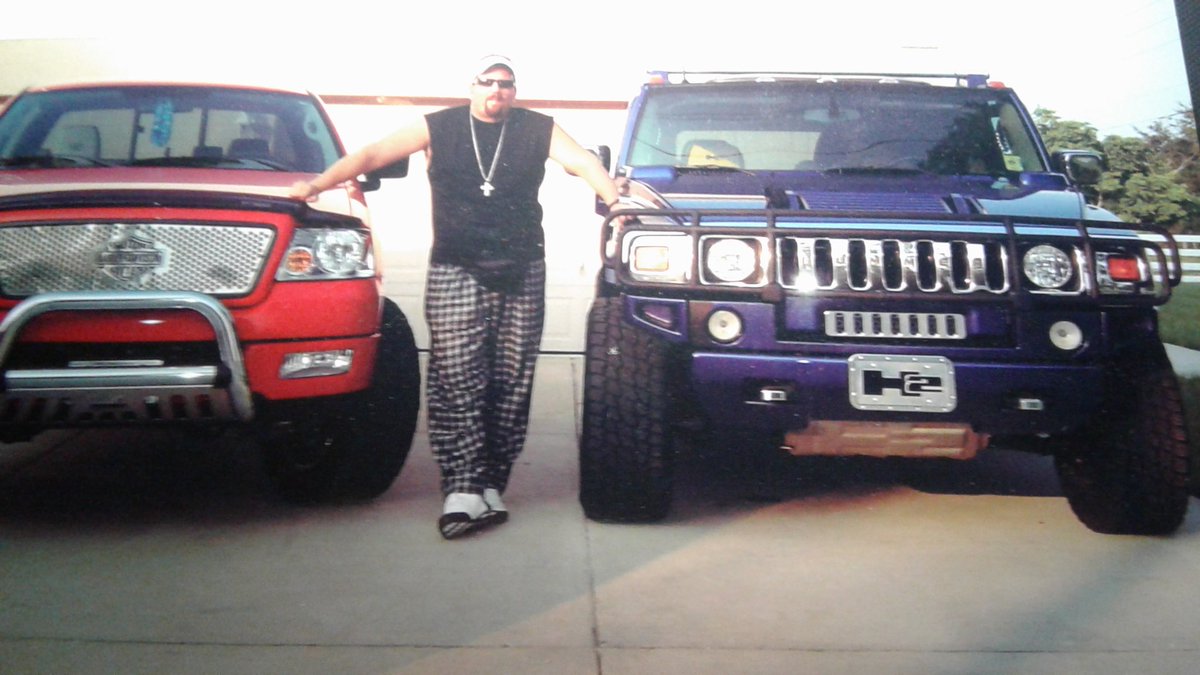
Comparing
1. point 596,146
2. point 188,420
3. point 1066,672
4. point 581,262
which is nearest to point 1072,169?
point 596,146

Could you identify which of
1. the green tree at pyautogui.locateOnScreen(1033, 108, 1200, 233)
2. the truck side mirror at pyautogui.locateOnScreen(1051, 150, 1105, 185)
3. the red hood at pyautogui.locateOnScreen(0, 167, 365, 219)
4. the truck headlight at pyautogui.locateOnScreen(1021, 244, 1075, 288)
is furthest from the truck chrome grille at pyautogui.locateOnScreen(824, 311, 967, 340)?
the green tree at pyautogui.locateOnScreen(1033, 108, 1200, 233)

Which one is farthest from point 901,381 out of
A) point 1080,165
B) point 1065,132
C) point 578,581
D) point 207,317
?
point 1065,132

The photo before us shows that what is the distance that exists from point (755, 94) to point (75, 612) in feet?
12.2

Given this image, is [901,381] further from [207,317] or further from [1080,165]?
[207,317]

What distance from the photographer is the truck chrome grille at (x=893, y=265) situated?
190 inches

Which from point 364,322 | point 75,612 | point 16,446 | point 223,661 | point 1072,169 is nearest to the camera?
point 223,661

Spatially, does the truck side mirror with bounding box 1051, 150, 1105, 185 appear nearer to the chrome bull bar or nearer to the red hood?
the red hood

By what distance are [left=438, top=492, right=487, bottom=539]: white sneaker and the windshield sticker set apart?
202cm

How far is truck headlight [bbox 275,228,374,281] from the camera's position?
193 inches

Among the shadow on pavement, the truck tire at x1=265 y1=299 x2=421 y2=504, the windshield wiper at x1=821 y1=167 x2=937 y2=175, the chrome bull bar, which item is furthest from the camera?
the shadow on pavement

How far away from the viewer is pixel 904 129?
6184mm

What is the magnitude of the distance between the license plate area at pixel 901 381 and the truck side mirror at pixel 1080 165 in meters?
1.75

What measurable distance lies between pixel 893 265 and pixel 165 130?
3.13m

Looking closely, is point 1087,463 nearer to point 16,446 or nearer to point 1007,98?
point 1007,98
